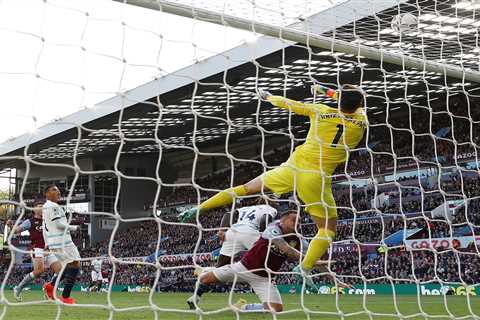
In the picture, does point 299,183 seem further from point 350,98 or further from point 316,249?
point 350,98

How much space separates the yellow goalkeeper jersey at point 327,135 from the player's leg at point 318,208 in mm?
107

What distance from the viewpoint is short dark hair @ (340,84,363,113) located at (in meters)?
4.59

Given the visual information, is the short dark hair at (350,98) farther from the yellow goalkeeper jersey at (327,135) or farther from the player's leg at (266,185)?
the player's leg at (266,185)

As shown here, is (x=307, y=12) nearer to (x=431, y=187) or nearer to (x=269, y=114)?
(x=431, y=187)

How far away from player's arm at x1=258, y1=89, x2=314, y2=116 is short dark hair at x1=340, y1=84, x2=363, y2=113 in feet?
0.80

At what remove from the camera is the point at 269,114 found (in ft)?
71.5

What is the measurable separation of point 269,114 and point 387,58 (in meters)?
16.9

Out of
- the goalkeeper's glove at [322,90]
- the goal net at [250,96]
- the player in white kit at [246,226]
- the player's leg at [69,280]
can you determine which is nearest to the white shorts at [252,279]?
the goal net at [250,96]

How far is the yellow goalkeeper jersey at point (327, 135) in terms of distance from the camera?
183 inches

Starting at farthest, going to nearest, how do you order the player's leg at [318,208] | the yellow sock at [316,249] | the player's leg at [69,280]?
1. the player's leg at [69,280]
2. the yellow sock at [316,249]
3. the player's leg at [318,208]

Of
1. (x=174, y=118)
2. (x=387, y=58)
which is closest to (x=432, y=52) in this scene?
(x=387, y=58)

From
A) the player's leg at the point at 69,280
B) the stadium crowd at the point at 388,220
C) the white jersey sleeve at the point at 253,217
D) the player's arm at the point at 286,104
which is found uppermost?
the player's arm at the point at 286,104

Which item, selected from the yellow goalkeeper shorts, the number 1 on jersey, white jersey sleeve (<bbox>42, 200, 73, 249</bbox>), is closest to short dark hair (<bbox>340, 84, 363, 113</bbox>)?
the number 1 on jersey

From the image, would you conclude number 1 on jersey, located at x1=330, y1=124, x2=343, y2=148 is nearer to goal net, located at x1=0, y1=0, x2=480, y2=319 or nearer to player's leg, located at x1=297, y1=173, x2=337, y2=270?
goal net, located at x1=0, y1=0, x2=480, y2=319
